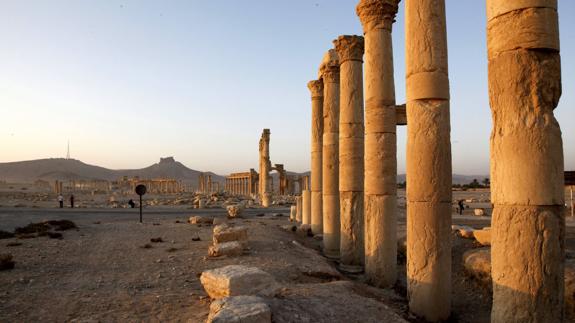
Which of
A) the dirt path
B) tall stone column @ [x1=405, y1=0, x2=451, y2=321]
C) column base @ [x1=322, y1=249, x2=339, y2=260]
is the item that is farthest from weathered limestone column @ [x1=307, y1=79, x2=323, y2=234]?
tall stone column @ [x1=405, y1=0, x2=451, y2=321]

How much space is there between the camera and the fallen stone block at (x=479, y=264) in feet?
32.1

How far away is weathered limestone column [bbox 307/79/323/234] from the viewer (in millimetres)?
17547

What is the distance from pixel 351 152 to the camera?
12.6 m

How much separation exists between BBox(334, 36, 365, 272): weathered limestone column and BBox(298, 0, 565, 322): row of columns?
0.03 m

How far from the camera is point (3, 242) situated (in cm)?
1427

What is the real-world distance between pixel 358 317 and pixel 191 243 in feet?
30.0

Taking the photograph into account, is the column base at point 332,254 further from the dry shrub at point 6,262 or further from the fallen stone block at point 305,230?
the dry shrub at point 6,262

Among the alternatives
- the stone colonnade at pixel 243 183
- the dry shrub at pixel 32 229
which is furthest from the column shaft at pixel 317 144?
the stone colonnade at pixel 243 183

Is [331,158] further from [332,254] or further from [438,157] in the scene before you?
[438,157]

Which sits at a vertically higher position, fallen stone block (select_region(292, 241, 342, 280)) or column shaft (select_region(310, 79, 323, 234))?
column shaft (select_region(310, 79, 323, 234))

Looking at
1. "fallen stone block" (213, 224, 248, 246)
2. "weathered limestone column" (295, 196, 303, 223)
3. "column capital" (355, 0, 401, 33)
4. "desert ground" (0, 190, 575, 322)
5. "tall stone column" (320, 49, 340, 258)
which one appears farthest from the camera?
"weathered limestone column" (295, 196, 303, 223)

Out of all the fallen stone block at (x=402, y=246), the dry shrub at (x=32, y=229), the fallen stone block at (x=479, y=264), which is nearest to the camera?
the fallen stone block at (x=479, y=264)

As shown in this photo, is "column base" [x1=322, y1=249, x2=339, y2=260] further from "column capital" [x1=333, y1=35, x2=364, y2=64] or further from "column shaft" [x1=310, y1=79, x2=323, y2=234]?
"column capital" [x1=333, y1=35, x2=364, y2=64]

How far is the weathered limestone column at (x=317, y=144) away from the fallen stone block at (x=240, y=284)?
34.8ft
